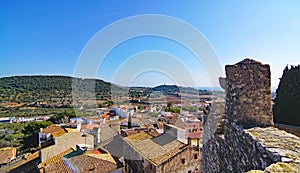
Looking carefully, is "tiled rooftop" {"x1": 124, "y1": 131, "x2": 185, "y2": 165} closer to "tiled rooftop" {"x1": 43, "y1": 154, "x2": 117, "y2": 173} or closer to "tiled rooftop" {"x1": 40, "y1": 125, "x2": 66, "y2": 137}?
"tiled rooftop" {"x1": 43, "y1": 154, "x2": 117, "y2": 173}

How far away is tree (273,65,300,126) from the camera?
8.85 metres

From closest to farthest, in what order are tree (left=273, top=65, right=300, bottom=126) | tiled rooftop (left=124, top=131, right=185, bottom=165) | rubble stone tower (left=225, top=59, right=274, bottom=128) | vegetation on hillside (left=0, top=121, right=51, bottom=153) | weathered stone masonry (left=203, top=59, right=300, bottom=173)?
weathered stone masonry (left=203, top=59, right=300, bottom=173), rubble stone tower (left=225, top=59, right=274, bottom=128), tiled rooftop (left=124, top=131, right=185, bottom=165), tree (left=273, top=65, right=300, bottom=126), vegetation on hillside (left=0, top=121, right=51, bottom=153)

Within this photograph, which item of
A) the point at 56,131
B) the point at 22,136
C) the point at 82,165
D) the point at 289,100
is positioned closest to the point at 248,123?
the point at 82,165

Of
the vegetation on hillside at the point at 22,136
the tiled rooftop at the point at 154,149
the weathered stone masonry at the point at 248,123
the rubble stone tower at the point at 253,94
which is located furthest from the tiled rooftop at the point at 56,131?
the rubble stone tower at the point at 253,94

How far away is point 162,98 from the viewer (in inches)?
652

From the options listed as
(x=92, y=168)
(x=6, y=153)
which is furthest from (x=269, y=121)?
(x=6, y=153)

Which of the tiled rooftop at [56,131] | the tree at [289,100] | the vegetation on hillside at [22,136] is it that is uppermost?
the tree at [289,100]

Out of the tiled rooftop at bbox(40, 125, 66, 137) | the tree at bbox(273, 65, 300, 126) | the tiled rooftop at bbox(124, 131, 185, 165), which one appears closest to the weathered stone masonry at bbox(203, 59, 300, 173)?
the tiled rooftop at bbox(124, 131, 185, 165)

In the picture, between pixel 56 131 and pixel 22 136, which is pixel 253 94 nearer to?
pixel 56 131

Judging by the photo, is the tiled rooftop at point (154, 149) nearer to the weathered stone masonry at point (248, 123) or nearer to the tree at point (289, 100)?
the tree at point (289, 100)

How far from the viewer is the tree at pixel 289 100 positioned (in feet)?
29.0

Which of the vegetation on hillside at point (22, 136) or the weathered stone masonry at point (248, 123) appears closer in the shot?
the weathered stone masonry at point (248, 123)

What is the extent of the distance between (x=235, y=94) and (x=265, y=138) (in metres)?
0.73

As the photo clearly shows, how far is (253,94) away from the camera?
257cm
